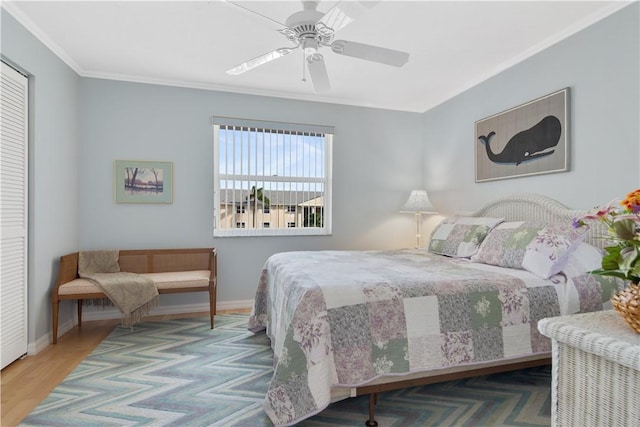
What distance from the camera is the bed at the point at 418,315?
161 centimetres

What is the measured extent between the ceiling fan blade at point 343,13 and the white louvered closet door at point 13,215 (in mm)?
2244

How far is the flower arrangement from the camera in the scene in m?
1.17

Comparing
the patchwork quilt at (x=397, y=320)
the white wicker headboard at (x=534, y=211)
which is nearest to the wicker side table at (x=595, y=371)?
the patchwork quilt at (x=397, y=320)

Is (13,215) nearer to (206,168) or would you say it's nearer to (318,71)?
(206,168)

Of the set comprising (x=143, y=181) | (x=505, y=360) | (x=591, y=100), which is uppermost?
(x=591, y=100)

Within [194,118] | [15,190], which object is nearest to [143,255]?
[15,190]

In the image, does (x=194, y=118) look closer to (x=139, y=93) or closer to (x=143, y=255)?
(x=139, y=93)

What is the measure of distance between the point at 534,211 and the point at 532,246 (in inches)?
29.9

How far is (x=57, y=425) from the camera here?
1.74 meters

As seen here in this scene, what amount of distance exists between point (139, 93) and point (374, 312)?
11.2 feet

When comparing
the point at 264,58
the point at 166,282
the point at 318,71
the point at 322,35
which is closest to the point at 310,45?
the point at 322,35

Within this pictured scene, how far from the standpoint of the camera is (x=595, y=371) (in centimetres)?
116

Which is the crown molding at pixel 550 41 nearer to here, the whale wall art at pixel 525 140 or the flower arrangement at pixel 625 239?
the whale wall art at pixel 525 140

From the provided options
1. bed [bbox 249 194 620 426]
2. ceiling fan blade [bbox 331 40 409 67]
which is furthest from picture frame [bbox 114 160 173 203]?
ceiling fan blade [bbox 331 40 409 67]
